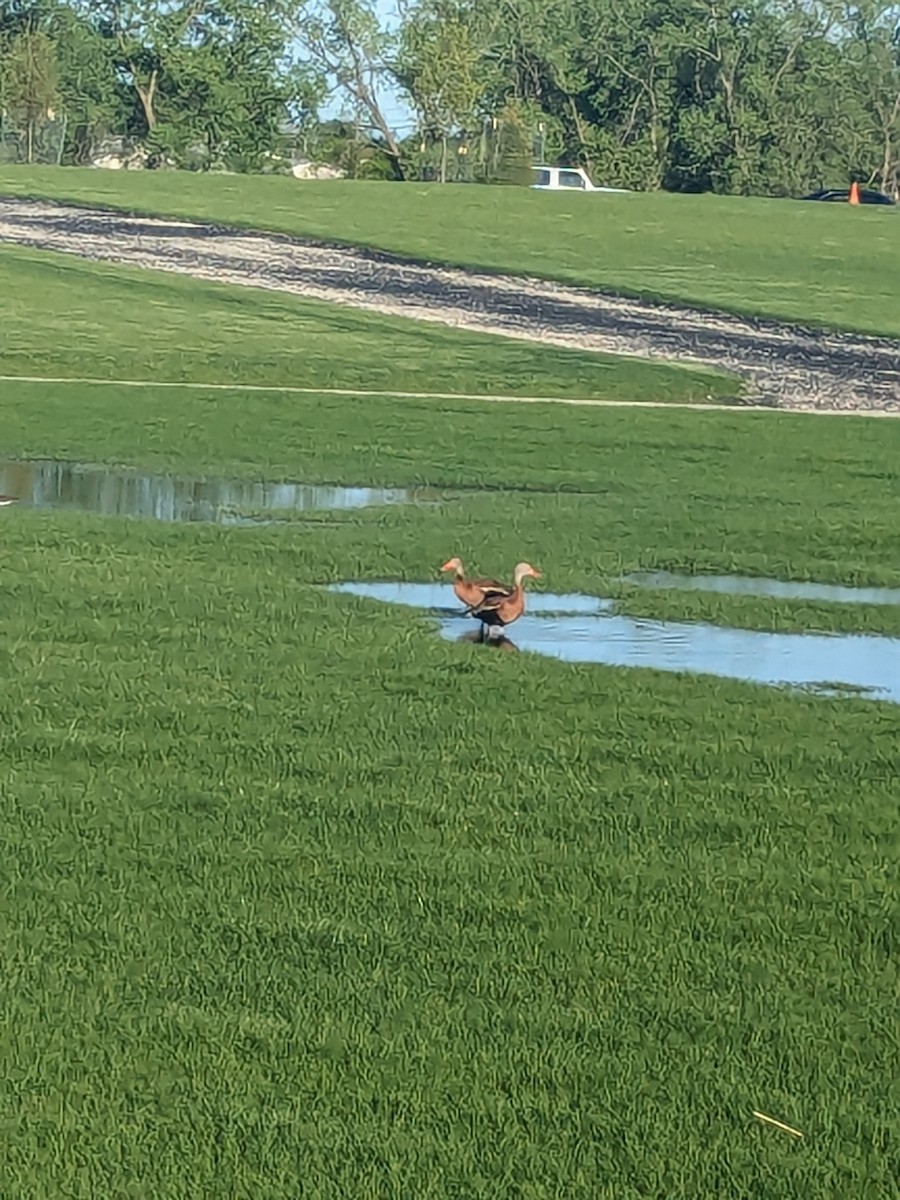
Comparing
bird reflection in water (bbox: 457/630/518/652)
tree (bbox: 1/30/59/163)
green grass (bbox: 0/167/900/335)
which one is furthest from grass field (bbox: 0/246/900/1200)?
tree (bbox: 1/30/59/163)

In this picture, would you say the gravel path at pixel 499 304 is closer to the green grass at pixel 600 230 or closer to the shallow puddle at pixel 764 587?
the green grass at pixel 600 230

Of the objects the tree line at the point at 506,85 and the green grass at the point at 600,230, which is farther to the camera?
the tree line at the point at 506,85

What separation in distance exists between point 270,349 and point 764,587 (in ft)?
49.9

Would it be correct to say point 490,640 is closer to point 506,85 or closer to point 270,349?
point 270,349

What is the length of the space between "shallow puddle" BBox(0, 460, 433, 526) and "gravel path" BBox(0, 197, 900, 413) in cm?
965

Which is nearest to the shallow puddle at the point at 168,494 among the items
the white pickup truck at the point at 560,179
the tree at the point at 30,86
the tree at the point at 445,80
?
the white pickup truck at the point at 560,179

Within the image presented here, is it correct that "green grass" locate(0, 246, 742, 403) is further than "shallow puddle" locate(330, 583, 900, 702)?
Yes

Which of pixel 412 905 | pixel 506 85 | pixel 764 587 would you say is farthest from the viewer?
pixel 506 85

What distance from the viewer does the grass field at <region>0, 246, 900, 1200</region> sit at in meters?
4.31

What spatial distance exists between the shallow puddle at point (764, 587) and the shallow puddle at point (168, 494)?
277 centimetres

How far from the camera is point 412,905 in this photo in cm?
561

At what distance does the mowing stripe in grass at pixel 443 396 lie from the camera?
21.6 metres

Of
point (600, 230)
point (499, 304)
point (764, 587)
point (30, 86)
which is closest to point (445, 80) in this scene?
point (30, 86)

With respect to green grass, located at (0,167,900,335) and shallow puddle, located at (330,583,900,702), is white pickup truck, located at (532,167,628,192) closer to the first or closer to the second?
green grass, located at (0,167,900,335)
